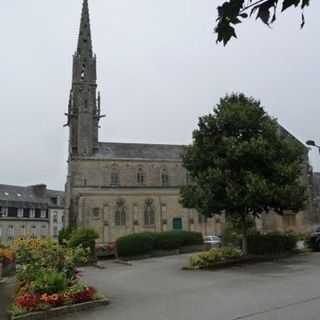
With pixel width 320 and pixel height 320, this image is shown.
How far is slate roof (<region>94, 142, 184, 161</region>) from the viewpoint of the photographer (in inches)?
2394

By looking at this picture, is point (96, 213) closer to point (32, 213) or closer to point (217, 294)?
point (32, 213)

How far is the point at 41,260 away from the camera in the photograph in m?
12.4

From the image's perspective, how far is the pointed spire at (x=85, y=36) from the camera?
210 feet

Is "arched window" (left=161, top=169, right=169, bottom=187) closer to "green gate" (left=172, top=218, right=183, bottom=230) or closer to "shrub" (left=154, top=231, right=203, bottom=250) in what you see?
"green gate" (left=172, top=218, right=183, bottom=230)

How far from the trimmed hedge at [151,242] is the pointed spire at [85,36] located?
39598 millimetres

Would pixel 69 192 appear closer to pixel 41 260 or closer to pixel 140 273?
pixel 140 273

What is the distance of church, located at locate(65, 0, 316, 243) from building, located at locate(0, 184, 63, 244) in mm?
15596

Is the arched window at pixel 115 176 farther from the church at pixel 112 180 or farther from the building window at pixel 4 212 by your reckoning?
the building window at pixel 4 212

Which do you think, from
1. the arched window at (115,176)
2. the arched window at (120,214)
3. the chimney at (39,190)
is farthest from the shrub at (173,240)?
the chimney at (39,190)

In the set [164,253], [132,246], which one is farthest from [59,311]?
[164,253]

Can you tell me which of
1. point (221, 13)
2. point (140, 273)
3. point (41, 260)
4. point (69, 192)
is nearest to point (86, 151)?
point (69, 192)

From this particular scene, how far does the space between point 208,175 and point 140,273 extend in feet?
18.0

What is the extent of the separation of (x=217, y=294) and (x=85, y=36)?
58985 millimetres

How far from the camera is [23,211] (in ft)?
237
